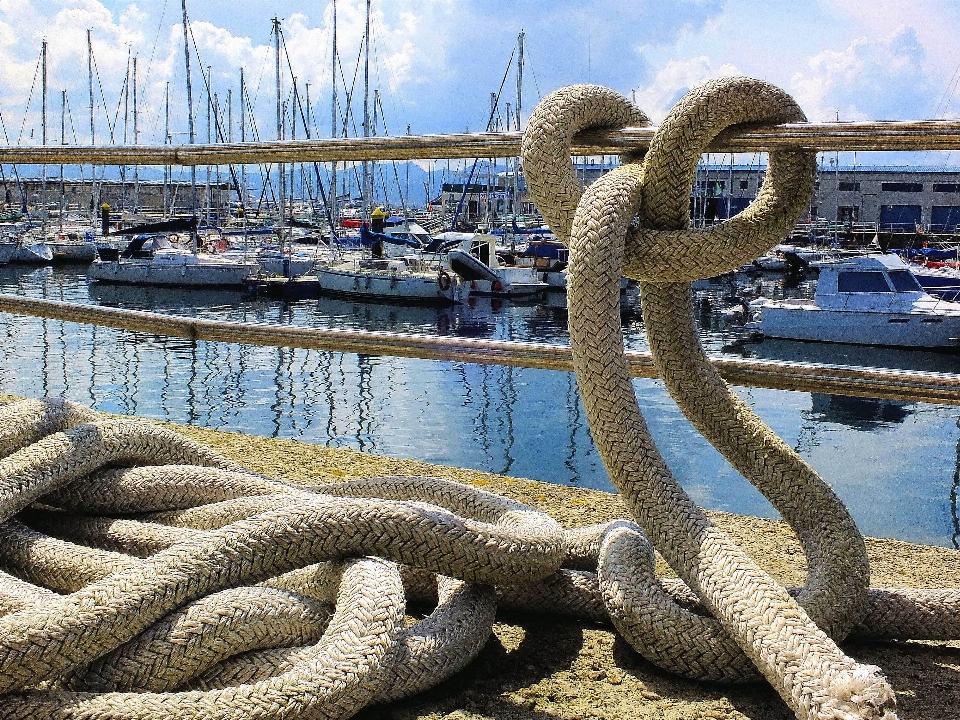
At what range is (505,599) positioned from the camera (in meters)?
1.90

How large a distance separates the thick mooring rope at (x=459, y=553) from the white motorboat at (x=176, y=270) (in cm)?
3139

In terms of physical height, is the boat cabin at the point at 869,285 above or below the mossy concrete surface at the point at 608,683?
above

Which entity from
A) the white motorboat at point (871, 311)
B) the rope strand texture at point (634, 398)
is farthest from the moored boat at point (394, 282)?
the rope strand texture at point (634, 398)

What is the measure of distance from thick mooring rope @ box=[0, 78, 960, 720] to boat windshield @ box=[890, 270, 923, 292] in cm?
2087

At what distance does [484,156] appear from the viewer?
2350 mm

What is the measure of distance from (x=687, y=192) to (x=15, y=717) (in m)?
1.28

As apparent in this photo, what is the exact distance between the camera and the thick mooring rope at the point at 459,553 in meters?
1.36

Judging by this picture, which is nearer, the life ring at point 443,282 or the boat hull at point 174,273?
the life ring at point 443,282

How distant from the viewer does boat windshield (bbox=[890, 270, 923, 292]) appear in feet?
68.8

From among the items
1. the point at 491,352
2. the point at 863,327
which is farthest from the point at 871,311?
the point at 491,352

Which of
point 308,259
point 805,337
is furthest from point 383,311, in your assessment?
point 805,337

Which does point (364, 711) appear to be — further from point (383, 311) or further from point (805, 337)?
point (383, 311)

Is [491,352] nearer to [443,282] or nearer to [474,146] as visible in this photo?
[474,146]

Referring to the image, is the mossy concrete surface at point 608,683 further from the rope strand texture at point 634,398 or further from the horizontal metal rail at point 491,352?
the horizontal metal rail at point 491,352
